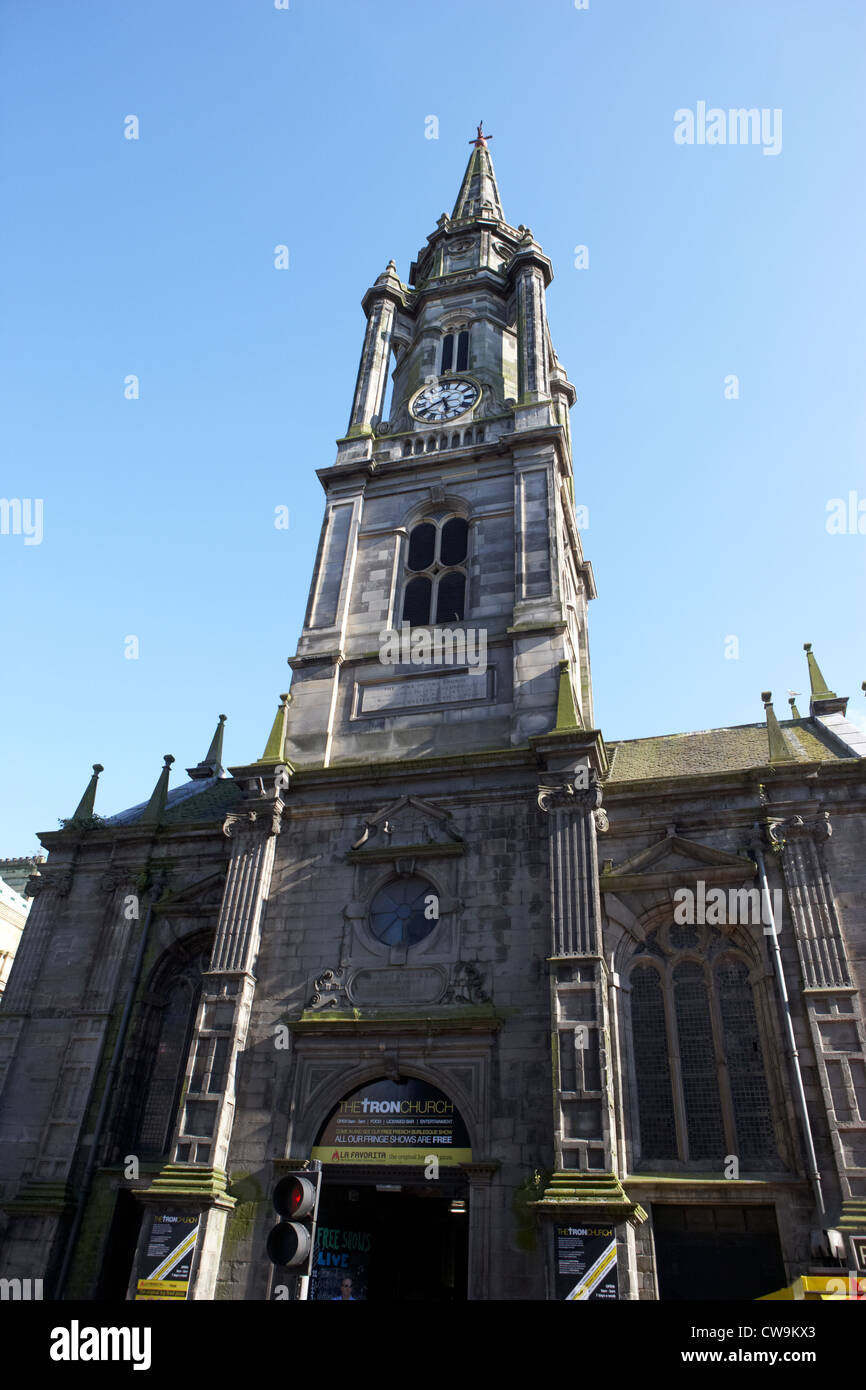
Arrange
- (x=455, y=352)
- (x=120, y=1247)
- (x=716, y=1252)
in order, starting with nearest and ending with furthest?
(x=716, y=1252) < (x=120, y=1247) < (x=455, y=352)

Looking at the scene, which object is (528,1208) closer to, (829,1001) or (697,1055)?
(697,1055)

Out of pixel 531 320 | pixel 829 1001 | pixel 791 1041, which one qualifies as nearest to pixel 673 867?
pixel 829 1001

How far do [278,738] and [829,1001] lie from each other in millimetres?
13517

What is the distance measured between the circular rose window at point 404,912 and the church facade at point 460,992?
7 cm

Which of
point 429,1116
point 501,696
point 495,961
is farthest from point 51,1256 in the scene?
point 501,696

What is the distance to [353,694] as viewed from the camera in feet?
77.7

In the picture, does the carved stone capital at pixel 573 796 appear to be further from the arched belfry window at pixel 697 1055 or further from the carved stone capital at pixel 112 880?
the carved stone capital at pixel 112 880

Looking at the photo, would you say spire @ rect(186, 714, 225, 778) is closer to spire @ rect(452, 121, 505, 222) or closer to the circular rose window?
the circular rose window

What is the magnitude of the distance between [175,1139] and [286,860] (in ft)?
19.9

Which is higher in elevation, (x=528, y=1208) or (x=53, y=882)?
(x=53, y=882)

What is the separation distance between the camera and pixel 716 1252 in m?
15.5

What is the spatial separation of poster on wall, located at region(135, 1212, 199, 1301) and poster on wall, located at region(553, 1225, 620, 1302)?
642 centimetres

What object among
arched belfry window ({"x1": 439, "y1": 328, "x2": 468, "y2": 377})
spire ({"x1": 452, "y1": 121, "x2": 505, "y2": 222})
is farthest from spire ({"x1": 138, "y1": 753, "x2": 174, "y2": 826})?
spire ({"x1": 452, "y1": 121, "x2": 505, "y2": 222})

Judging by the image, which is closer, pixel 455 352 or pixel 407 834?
pixel 407 834
